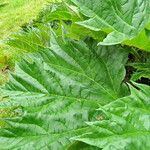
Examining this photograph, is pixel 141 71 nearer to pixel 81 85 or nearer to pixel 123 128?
pixel 81 85

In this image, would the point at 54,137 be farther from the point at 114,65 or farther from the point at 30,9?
the point at 30,9

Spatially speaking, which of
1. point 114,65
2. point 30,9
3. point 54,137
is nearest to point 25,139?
point 54,137

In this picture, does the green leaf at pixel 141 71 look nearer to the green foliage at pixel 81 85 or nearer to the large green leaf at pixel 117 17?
the green foliage at pixel 81 85

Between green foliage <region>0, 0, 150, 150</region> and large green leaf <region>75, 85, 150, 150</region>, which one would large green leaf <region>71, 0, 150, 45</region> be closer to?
green foliage <region>0, 0, 150, 150</region>

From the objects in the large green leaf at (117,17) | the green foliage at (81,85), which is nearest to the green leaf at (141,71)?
the green foliage at (81,85)

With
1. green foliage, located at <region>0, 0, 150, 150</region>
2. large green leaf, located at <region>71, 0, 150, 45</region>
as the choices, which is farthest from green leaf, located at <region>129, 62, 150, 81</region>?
large green leaf, located at <region>71, 0, 150, 45</region>

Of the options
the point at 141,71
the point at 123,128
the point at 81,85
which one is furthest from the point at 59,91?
the point at 123,128
